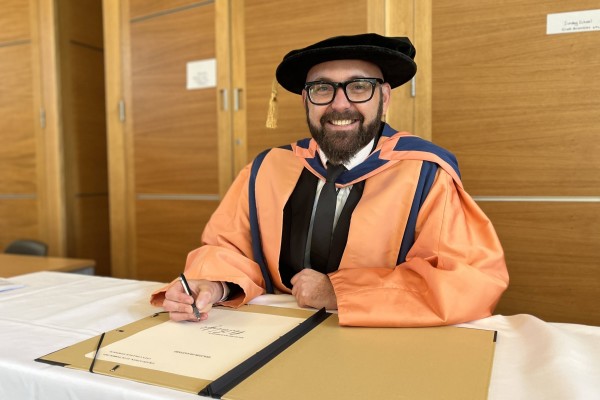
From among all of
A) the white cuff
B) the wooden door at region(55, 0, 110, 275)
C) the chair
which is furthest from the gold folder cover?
the wooden door at region(55, 0, 110, 275)

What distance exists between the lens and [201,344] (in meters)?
1.03

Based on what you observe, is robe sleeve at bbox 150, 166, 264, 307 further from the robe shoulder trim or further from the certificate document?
the robe shoulder trim

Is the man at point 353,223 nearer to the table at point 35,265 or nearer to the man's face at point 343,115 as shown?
the man's face at point 343,115

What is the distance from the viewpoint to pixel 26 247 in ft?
10.7

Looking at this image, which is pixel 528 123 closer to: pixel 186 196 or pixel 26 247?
pixel 186 196

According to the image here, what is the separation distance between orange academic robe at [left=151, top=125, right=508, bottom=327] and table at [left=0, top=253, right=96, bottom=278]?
114 centimetres

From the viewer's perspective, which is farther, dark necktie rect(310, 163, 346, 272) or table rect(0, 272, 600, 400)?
dark necktie rect(310, 163, 346, 272)

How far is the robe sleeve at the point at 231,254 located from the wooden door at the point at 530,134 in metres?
1.21

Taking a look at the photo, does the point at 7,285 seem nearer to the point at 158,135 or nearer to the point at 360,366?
the point at 360,366

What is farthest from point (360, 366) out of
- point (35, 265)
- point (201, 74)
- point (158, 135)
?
point (158, 135)

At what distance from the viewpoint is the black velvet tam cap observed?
5.31 feet

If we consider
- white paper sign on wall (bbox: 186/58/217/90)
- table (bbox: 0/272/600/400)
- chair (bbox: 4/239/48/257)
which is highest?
white paper sign on wall (bbox: 186/58/217/90)

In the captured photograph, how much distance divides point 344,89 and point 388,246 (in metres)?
0.57

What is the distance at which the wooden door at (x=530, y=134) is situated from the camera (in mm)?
2236
